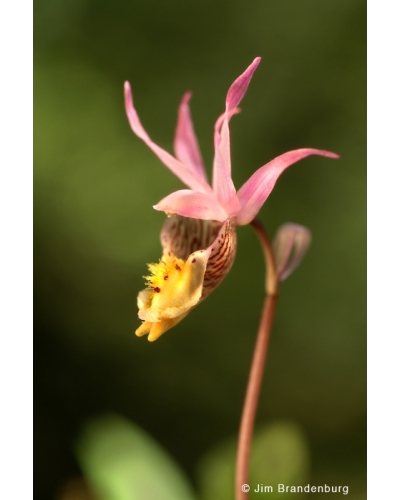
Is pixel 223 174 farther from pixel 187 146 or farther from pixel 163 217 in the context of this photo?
pixel 163 217

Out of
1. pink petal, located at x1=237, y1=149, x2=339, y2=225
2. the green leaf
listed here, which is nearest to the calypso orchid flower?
pink petal, located at x1=237, y1=149, x2=339, y2=225

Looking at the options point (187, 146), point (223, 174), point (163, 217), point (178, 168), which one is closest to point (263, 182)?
point (223, 174)

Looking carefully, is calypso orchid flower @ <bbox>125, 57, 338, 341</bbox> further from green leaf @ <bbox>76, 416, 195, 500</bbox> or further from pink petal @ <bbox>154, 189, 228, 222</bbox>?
green leaf @ <bbox>76, 416, 195, 500</bbox>

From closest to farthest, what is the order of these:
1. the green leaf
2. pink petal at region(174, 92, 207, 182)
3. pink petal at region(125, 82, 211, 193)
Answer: pink petal at region(125, 82, 211, 193), pink petal at region(174, 92, 207, 182), the green leaf

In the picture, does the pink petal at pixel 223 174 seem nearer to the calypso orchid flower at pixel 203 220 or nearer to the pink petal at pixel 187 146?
the calypso orchid flower at pixel 203 220
